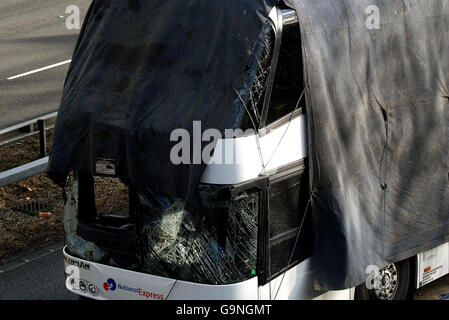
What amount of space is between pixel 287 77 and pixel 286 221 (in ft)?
4.19

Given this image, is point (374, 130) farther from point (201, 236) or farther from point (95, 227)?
point (95, 227)

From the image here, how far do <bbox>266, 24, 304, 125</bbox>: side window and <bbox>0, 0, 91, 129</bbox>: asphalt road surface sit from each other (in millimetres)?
8425

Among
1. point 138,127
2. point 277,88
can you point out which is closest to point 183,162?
point 138,127

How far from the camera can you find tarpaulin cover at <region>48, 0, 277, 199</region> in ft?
25.6

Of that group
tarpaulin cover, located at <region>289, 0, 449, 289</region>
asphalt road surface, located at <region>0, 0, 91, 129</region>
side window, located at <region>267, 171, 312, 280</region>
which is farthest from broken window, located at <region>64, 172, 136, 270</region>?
asphalt road surface, located at <region>0, 0, 91, 129</region>

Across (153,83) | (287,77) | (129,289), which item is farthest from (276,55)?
(129,289)

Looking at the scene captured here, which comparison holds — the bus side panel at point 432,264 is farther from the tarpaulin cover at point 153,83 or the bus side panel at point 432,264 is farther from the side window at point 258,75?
the tarpaulin cover at point 153,83

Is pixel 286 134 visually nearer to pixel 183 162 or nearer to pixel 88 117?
pixel 183 162

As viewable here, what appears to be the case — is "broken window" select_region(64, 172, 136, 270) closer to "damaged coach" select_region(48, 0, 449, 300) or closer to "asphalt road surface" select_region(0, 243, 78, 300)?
"damaged coach" select_region(48, 0, 449, 300)

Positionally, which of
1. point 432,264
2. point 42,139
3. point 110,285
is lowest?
point 432,264

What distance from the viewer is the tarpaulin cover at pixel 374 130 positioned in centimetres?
827

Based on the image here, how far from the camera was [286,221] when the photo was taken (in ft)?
27.1

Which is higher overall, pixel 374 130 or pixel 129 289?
pixel 374 130

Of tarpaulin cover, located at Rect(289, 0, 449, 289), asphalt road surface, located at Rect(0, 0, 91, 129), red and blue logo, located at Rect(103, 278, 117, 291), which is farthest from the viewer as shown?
asphalt road surface, located at Rect(0, 0, 91, 129)
